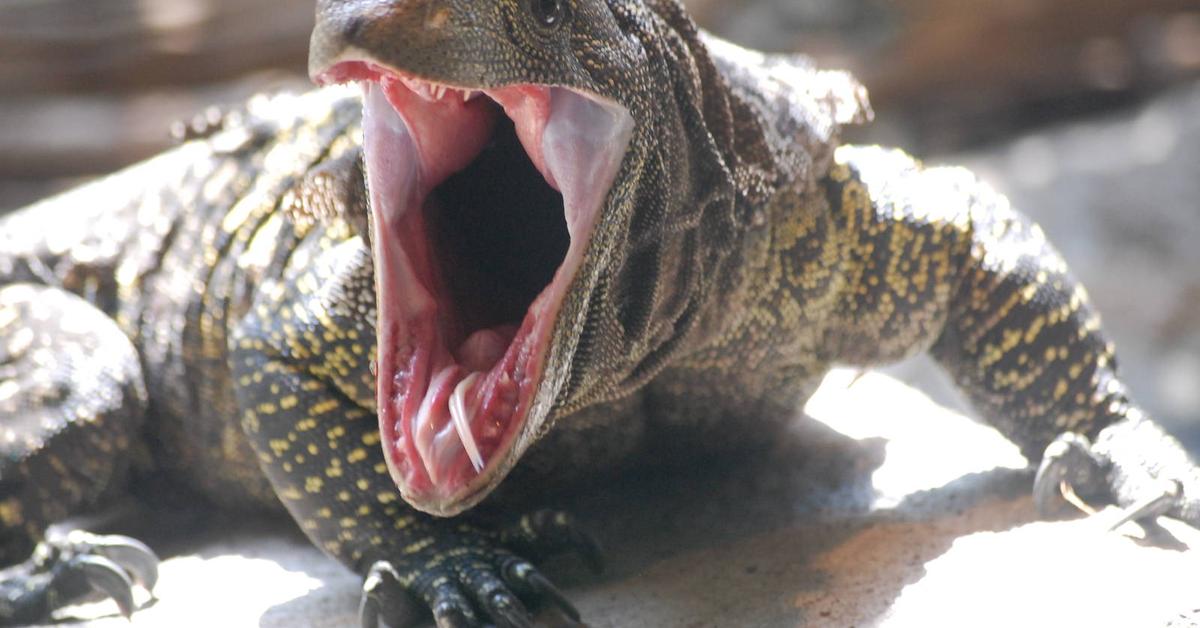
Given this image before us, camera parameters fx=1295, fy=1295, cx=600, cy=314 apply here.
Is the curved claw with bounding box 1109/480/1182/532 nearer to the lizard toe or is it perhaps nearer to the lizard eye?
the lizard toe

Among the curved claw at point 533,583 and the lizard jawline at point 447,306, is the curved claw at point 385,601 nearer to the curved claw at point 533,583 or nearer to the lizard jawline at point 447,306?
the curved claw at point 533,583

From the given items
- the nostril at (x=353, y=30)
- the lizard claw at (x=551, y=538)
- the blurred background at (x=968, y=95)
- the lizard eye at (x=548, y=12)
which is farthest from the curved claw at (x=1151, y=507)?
the blurred background at (x=968, y=95)

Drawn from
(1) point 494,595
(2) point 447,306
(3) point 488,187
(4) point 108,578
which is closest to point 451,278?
(2) point 447,306

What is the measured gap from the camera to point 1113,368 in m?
4.26

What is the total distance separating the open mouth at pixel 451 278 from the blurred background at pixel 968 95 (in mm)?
6193

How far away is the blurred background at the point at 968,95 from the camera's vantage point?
9.45 m

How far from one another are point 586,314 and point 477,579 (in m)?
0.87

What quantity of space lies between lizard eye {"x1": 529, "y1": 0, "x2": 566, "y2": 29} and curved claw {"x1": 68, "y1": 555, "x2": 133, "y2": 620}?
2235mm

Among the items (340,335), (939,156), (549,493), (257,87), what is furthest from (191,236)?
(939,156)

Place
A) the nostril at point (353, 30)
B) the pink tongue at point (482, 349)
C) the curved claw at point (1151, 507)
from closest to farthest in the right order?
the nostril at point (353, 30)
the pink tongue at point (482, 349)
the curved claw at point (1151, 507)

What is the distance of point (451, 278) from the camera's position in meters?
3.27

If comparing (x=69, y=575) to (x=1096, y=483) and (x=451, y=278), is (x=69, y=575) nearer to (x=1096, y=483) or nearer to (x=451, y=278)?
(x=451, y=278)

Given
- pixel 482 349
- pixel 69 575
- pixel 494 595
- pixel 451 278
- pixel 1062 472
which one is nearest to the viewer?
pixel 482 349

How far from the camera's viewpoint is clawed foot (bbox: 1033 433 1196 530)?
3.80 metres
